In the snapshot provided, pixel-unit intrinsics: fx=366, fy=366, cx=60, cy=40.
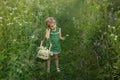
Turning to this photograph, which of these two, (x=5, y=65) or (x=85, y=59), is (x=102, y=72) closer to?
(x=85, y=59)

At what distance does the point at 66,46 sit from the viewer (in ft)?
27.0

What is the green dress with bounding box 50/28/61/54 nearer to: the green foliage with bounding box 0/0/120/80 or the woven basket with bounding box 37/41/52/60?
the woven basket with bounding box 37/41/52/60

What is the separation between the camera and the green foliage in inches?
255

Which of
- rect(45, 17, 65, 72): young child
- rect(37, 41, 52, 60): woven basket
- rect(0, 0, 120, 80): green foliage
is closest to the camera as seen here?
rect(0, 0, 120, 80): green foliage

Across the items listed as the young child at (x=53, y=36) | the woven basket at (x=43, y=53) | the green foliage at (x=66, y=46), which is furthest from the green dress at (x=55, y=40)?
the green foliage at (x=66, y=46)

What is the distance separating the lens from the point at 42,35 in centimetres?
808

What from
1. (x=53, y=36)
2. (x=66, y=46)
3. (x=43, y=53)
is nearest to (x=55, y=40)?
(x=53, y=36)

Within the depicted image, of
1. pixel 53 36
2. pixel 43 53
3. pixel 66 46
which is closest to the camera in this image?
pixel 43 53

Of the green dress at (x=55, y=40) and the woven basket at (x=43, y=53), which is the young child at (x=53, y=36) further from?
the woven basket at (x=43, y=53)

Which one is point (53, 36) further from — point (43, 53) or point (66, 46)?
point (66, 46)

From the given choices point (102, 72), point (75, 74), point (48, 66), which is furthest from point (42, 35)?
point (102, 72)

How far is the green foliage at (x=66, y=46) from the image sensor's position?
6.48 metres

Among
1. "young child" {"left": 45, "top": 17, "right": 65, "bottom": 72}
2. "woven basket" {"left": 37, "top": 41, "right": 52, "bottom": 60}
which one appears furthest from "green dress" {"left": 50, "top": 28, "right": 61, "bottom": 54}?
"woven basket" {"left": 37, "top": 41, "right": 52, "bottom": 60}

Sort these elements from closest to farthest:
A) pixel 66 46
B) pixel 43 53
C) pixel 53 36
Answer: pixel 43 53
pixel 53 36
pixel 66 46
